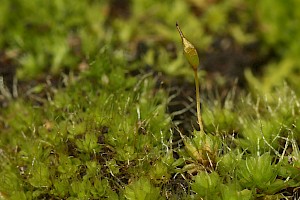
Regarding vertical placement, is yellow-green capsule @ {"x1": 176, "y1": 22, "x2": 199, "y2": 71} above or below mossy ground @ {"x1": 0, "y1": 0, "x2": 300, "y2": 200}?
above

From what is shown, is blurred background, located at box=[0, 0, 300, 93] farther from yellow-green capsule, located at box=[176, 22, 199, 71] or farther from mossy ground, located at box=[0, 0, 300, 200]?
yellow-green capsule, located at box=[176, 22, 199, 71]

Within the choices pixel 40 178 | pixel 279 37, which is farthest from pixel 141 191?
pixel 279 37

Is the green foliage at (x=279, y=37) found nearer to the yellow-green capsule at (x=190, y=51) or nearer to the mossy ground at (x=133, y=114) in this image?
the mossy ground at (x=133, y=114)

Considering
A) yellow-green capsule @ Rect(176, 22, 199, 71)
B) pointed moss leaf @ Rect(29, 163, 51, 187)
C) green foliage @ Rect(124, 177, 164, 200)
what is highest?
yellow-green capsule @ Rect(176, 22, 199, 71)

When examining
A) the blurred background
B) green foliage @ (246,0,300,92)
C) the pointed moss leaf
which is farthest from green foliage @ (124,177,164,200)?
green foliage @ (246,0,300,92)

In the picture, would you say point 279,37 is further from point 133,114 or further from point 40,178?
point 40,178

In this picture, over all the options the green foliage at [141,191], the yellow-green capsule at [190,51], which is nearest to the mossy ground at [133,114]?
the green foliage at [141,191]

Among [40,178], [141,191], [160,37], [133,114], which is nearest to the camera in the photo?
[141,191]

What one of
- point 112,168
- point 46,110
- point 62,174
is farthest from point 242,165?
point 46,110
